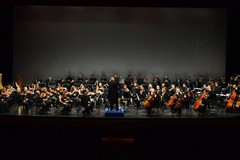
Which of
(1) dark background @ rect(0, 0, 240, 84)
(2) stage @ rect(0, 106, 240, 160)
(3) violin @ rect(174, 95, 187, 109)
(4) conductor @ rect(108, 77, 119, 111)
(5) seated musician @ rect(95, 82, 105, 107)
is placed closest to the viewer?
(2) stage @ rect(0, 106, 240, 160)

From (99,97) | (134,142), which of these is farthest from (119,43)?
(134,142)

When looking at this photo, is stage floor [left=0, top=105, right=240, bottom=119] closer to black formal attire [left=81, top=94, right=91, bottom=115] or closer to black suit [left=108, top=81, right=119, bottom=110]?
black formal attire [left=81, top=94, right=91, bottom=115]

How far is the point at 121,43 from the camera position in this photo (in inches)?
714

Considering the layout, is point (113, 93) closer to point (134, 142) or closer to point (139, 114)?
point (139, 114)

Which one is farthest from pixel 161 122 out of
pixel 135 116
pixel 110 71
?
pixel 110 71

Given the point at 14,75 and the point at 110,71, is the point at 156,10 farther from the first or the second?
the point at 14,75

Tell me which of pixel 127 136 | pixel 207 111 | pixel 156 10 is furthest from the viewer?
pixel 156 10

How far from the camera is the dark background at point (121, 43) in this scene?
17.9 metres

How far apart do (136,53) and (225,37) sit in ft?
15.7

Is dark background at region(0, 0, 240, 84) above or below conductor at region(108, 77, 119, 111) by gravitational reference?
above

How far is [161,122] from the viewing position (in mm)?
10336

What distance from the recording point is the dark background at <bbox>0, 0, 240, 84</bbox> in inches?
706

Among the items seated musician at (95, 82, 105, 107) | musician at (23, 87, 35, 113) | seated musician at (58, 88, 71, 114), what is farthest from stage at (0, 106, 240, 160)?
seated musician at (95, 82, 105, 107)

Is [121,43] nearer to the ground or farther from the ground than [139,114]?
farther from the ground
